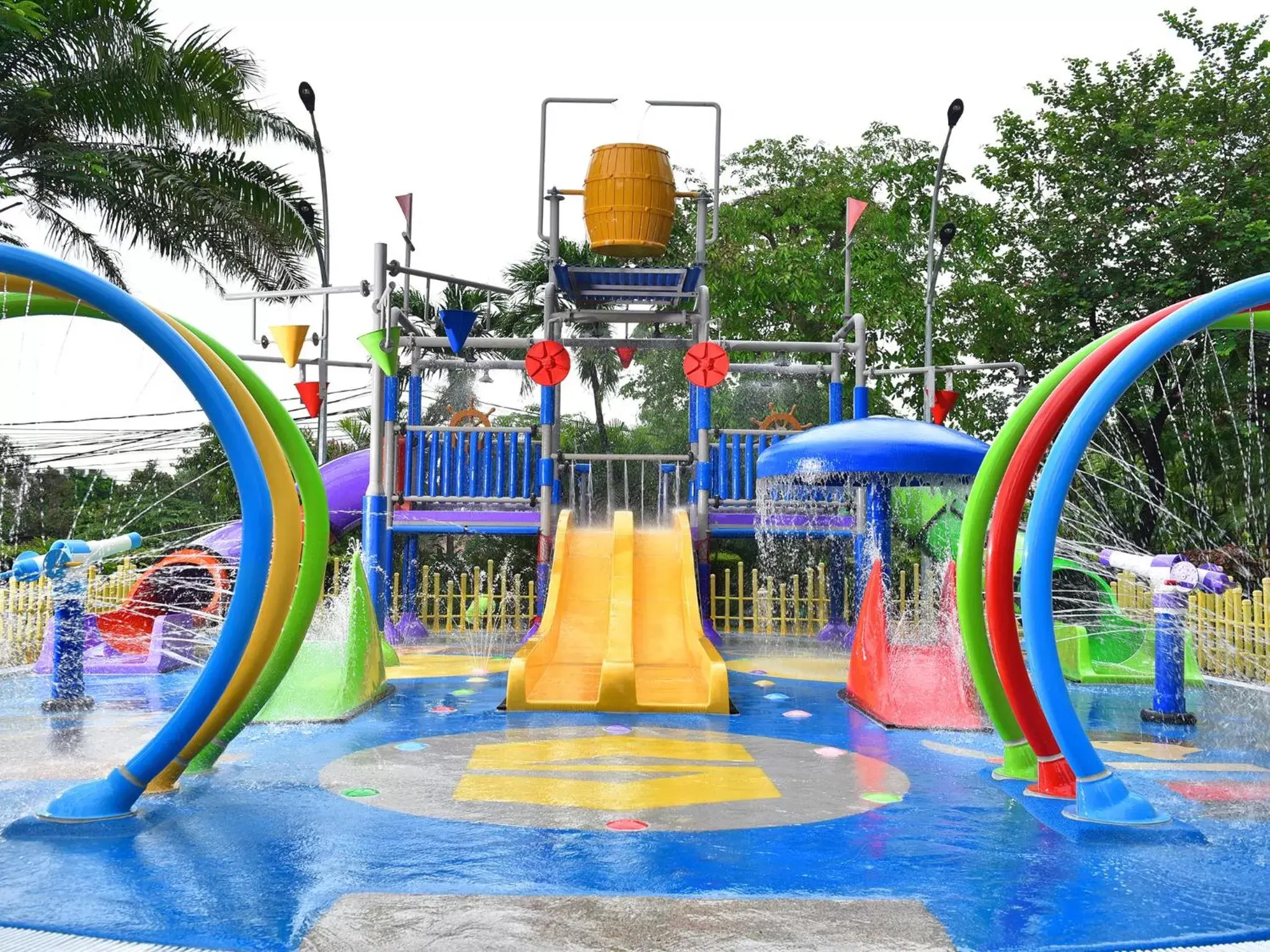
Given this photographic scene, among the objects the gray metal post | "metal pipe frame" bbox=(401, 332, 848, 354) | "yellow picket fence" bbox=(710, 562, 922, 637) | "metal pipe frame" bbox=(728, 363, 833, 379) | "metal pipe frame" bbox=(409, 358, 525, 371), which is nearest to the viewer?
the gray metal post

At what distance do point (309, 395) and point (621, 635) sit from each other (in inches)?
389

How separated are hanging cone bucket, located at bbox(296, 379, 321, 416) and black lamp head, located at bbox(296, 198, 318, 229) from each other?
2.38m

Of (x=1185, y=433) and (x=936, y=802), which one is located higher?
(x=1185, y=433)

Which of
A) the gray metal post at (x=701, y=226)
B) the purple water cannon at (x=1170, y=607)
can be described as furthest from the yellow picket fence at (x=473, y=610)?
the purple water cannon at (x=1170, y=607)

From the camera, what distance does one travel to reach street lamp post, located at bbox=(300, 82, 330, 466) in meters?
15.0

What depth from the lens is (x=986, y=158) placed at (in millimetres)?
25344

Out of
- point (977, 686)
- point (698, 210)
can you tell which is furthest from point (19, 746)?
point (698, 210)

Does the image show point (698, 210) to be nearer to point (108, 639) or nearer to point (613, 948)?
point (108, 639)

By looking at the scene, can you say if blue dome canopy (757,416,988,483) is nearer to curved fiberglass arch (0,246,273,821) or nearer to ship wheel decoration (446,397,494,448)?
ship wheel decoration (446,397,494,448)

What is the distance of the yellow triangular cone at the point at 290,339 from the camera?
1426cm

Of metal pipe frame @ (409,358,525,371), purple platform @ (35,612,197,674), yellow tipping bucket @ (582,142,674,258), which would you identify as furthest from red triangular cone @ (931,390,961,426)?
purple platform @ (35,612,197,674)

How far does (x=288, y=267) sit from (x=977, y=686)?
14807 mm

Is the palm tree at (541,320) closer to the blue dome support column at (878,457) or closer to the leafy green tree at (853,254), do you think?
the leafy green tree at (853,254)

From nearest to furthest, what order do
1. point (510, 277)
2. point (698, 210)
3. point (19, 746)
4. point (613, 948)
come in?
point (613, 948) → point (19, 746) → point (698, 210) → point (510, 277)
